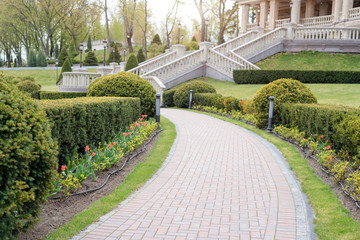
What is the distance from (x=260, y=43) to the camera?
1247 inches

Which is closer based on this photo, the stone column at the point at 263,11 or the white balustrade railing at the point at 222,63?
the white balustrade railing at the point at 222,63

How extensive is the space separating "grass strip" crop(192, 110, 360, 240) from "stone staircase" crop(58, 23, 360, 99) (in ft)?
59.5

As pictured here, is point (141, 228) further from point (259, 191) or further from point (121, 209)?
point (259, 191)

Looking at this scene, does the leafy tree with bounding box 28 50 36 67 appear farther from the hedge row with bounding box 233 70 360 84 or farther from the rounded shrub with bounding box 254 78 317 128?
the rounded shrub with bounding box 254 78 317 128

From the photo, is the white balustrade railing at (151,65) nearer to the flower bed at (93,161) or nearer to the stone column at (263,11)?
the stone column at (263,11)

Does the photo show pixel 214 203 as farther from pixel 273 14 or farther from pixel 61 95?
pixel 273 14

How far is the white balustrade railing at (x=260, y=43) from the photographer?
30750 millimetres

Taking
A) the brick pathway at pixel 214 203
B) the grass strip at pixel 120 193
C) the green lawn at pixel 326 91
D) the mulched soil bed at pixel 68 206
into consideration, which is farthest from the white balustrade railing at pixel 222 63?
the mulched soil bed at pixel 68 206

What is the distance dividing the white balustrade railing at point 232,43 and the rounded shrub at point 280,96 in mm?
19088

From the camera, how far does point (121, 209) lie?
5.38 meters

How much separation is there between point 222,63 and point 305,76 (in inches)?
295

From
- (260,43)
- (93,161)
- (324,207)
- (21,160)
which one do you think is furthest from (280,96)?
(260,43)

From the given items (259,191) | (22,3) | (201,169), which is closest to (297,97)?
(201,169)

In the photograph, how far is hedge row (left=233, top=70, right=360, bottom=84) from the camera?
74.1 feet
